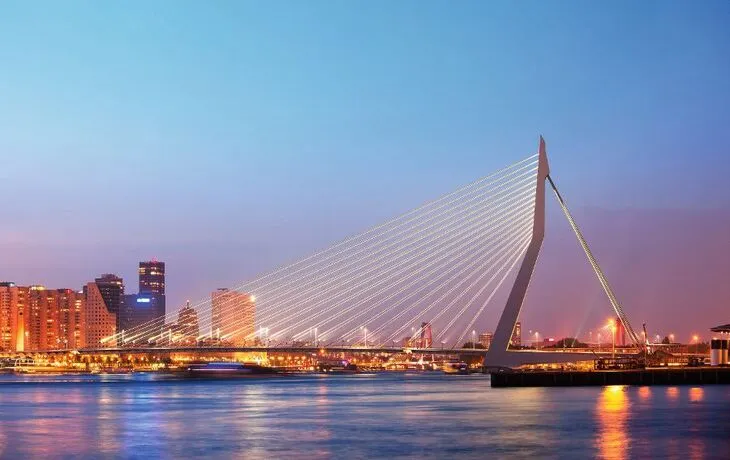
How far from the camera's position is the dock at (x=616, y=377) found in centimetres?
6756

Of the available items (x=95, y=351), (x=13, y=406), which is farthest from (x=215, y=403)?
(x=95, y=351)

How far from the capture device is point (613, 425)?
114 feet

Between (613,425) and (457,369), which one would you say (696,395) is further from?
(457,369)

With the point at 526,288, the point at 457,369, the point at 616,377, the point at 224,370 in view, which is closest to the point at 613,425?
the point at 526,288

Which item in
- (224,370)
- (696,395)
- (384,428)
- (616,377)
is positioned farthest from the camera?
(224,370)

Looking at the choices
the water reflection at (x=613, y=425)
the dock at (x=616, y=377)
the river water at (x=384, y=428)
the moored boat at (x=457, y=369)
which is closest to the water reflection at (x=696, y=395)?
the river water at (x=384, y=428)

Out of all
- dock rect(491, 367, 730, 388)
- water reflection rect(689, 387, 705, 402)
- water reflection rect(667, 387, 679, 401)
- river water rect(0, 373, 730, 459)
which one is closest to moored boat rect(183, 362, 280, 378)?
dock rect(491, 367, 730, 388)

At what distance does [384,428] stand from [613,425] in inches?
270

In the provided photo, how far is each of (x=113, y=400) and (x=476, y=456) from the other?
112 feet

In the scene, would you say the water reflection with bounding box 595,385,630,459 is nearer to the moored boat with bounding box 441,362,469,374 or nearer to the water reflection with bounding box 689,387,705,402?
the water reflection with bounding box 689,387,705,402

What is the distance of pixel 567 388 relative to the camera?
64.7m

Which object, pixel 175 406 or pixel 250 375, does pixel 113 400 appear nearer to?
pixel 175 406

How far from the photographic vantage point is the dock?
222 ft

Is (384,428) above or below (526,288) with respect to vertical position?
below
